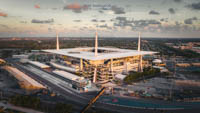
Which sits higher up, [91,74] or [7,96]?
[91,74]

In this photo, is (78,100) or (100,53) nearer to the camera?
(78,100)

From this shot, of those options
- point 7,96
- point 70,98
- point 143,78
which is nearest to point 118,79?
point 143,78

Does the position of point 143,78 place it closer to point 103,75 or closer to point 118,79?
point 118,79

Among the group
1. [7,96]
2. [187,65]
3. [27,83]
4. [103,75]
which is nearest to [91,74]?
[103,75]

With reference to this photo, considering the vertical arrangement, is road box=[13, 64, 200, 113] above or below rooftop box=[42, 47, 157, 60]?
below

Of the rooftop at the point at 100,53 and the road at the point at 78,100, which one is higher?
the rooftop at the point at 100,53

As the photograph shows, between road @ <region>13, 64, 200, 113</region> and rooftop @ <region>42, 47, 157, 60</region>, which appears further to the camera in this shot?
rooftop @ <region>42, 47, 157, 60</region>

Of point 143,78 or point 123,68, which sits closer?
point 143,78

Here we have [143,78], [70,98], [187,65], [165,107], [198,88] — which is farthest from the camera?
[187,65]

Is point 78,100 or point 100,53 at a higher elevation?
point 100,53

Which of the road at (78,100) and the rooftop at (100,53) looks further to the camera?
the rooftop at (100,53)

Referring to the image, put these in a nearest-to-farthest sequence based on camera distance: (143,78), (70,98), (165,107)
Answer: (165,107) → (70,98) → (143,78)
